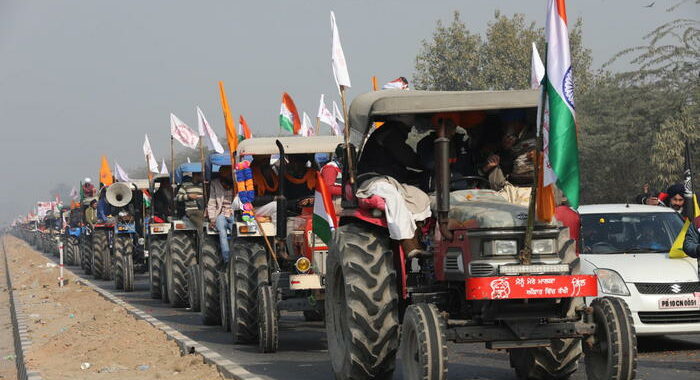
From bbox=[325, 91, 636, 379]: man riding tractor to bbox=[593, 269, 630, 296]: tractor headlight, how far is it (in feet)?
8.06

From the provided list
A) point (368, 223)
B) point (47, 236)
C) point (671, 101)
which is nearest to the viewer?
point (368, 223)

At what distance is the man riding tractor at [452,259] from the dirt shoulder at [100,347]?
255 centimetres

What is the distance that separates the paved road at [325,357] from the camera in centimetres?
1134

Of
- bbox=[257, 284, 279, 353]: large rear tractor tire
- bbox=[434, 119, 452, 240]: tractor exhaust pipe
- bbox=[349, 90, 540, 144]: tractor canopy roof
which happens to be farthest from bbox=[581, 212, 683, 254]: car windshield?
bbox=[434, 119, 452, 240]: tractor exhaust pipe

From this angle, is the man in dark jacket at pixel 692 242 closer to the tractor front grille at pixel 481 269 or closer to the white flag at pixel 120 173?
the tractor front grille at pixel 481 269

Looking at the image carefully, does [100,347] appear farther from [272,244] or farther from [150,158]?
[150,158]

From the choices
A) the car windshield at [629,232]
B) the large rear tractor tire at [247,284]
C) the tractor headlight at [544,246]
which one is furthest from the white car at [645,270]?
the tractor headlight at [544,246]

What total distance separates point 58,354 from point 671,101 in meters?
23.3

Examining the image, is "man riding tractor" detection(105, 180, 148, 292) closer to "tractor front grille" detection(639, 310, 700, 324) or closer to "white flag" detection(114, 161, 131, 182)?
"white flag" detection(114, 161, 131, 182)

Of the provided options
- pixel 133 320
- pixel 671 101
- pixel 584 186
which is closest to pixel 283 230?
pixel 133 320

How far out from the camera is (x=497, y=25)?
203ft

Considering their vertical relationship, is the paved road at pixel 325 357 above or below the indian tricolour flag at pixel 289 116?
below

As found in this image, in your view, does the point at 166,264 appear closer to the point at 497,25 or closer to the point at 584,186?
the point at 584,186

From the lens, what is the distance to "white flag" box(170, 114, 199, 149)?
80.2 feet
